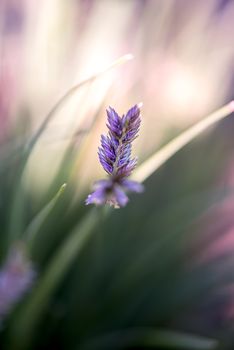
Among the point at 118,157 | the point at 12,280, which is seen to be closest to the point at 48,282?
the point at 12,280

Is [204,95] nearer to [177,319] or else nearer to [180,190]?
[180,190]

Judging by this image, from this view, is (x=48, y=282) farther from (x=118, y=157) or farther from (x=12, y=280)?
(x=118, y=157)

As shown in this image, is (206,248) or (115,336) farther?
(206,248)

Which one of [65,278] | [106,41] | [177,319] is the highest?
[106,41]

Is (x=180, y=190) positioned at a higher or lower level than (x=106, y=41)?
lower

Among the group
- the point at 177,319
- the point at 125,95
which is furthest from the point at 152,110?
the point at 177,319

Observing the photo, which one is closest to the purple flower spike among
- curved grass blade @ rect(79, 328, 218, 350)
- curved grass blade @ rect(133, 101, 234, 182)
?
curved grass blade @ rect(133, 101, 234, 182)

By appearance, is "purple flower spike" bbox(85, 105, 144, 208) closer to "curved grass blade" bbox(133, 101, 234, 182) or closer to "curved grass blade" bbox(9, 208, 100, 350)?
"curved grass blade" bbox(133, 101, 234, 182)
